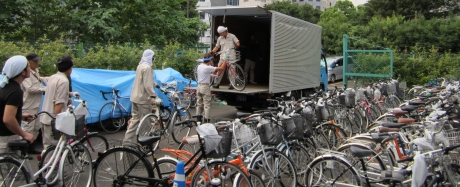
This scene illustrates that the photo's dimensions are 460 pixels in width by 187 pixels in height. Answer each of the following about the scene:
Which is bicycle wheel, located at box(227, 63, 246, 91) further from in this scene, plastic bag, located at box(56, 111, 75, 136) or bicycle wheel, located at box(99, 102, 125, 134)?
plastic bag, located at box(56, 111, 75, 136)

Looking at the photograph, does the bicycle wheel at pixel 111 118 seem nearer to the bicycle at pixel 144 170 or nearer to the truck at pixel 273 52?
the truck at pixel 273 52

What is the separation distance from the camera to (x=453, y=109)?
19.6 feet

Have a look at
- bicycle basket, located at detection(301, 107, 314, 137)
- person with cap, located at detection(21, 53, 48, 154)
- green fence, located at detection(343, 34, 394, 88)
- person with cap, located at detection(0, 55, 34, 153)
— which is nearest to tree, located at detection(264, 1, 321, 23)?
green fence, located at detection(343, 34, 394, 88)

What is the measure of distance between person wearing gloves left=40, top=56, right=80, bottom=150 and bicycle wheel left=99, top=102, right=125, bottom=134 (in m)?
3.21

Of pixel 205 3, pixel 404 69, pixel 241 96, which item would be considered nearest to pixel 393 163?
pixel 241 96

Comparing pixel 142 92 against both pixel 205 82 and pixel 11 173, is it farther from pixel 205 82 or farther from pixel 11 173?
pixel 11 173

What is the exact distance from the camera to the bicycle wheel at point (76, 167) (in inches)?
184

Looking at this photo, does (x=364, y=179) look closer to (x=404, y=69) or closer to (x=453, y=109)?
(x=453, y=109)

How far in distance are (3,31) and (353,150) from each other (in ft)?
62.9

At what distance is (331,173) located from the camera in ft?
14.9

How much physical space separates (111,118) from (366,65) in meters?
9.64

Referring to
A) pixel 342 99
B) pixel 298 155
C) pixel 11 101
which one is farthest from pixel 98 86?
pixel 298 155

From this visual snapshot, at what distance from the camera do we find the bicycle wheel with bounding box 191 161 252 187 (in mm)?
4203

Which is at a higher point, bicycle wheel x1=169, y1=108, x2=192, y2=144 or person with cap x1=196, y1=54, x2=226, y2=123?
person with cap x1=196, y1=54, x2=226, y2=123
